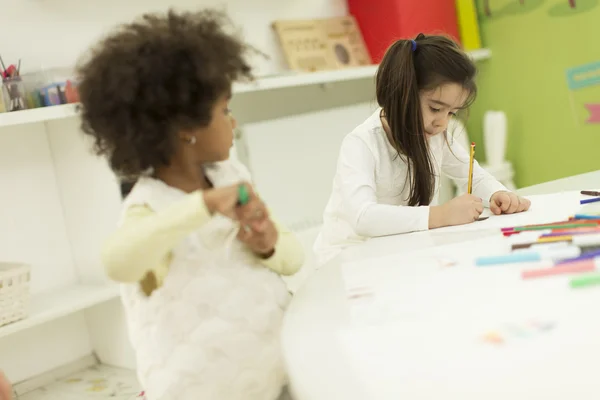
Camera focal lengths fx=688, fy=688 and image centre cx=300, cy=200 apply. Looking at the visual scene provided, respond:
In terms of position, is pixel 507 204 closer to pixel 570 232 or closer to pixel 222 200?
→ pixel 570 232

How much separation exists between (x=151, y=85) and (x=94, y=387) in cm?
131

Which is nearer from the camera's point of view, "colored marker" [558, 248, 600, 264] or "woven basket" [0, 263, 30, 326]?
"colored marker" [558, 248, 600, 264]

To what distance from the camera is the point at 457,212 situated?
1.07 meters

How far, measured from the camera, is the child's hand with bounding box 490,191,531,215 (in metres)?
1.09

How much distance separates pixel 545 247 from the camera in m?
0.79

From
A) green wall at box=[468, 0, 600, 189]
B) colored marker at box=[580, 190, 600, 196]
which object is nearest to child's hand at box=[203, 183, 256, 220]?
colored marker at box=[580, 190, 600, 196]

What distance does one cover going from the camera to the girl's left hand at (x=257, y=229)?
73cm

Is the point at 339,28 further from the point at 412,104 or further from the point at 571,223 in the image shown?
the point at 571,223

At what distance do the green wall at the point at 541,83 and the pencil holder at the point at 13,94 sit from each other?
179 centimetres

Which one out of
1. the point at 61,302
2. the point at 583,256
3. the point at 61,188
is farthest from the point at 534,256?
the point at 61,188

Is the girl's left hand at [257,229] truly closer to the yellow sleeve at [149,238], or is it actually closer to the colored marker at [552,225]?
the yellow sleeve at [149,238]

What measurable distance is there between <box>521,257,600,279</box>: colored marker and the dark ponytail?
63cm

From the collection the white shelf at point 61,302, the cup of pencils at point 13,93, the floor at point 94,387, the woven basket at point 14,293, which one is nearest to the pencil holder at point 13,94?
the cup of pencils at point 13,93

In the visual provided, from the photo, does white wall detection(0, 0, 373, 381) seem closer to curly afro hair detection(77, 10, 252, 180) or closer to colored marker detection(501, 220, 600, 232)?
curly afro hair detection(77, 10, 252, 180)
